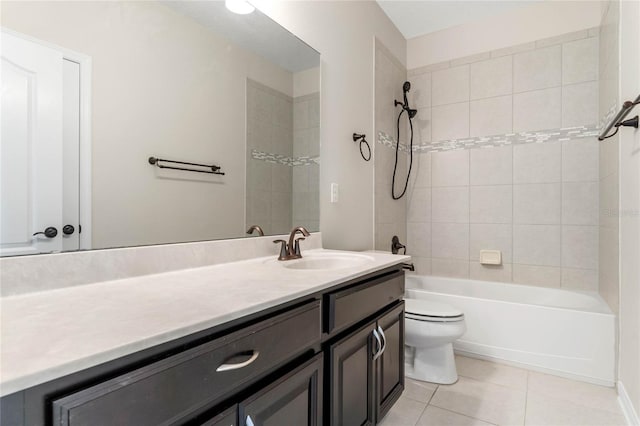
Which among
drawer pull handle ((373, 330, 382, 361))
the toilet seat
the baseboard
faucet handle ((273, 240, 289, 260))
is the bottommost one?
the baseboard

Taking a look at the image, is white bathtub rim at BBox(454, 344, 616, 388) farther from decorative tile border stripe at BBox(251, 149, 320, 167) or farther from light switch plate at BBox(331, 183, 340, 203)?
decorative tile border stripe at BBox(251, 149, 320, 167)

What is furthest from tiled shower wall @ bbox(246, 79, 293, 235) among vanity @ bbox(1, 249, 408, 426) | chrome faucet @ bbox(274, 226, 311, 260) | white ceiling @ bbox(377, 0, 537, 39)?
white ceiling @ bbox(377, 0, 537, 39)

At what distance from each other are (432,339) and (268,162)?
4.64 ft

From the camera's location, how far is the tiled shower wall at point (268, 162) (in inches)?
60.7

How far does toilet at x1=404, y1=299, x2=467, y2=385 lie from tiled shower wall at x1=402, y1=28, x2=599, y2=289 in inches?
40.6

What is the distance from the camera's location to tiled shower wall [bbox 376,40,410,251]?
259 centimetres

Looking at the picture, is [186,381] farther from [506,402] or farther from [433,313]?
[506,402]

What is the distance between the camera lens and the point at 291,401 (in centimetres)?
92

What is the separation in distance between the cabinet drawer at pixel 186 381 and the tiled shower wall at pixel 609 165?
2.04 metres

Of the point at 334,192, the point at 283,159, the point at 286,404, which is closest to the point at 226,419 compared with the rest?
the point at 286,404

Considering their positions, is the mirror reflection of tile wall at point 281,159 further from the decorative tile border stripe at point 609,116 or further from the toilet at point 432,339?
the decorative tile border stripe at point 609,116

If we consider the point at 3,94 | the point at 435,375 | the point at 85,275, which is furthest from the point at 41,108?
the point at 435,375

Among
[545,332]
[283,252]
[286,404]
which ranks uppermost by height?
[283,252]

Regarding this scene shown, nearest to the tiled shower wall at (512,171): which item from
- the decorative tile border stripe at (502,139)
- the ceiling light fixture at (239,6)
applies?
the decorative tile border stripe at (502,139)
